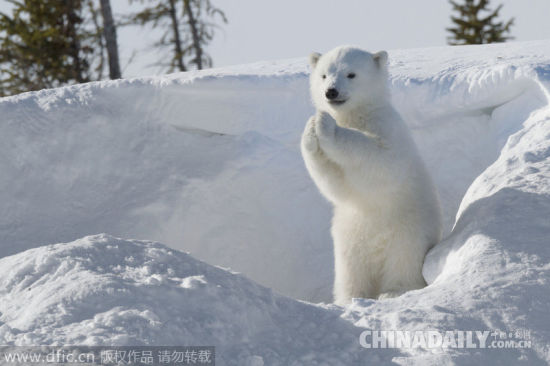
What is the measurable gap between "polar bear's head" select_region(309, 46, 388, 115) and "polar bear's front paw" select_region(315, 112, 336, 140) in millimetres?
281

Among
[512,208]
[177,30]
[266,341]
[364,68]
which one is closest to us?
[266,341]

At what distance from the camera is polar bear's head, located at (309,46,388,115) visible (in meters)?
3.36

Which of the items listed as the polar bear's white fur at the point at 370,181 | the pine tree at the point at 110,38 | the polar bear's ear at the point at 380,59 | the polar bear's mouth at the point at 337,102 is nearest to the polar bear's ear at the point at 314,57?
the polar bear's white fur at the point at 370,181

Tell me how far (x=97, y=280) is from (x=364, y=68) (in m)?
1.86

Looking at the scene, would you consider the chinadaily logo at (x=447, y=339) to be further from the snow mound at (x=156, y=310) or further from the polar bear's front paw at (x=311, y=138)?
the polar bear's front paw at (x=311, y=138)

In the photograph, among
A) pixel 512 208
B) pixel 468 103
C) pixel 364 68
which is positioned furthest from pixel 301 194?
pixel 512 208

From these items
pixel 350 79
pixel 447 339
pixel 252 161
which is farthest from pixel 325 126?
pixel 252 161

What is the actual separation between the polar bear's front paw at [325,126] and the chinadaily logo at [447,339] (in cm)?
110

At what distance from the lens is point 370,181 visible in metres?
3.25

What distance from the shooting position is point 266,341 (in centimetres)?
221

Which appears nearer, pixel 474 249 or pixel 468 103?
pixel 474 249

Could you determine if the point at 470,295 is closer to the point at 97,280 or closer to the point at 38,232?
the point at 97,280

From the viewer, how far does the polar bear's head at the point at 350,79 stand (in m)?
3.36

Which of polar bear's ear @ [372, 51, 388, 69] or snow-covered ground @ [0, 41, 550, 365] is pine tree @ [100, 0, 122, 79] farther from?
polar bear's ear @ [372, 51, 388, 69]
